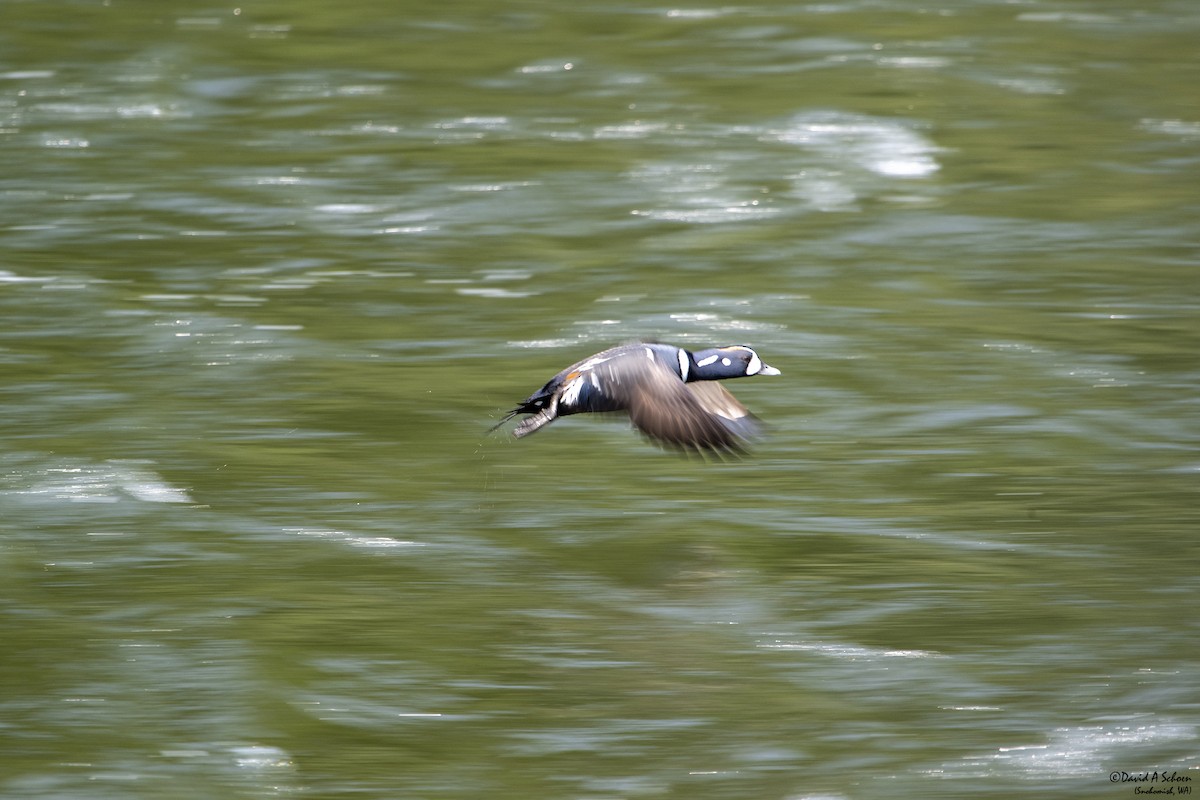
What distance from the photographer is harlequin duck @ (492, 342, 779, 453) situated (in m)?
8.55

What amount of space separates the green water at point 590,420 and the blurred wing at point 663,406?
92 cm

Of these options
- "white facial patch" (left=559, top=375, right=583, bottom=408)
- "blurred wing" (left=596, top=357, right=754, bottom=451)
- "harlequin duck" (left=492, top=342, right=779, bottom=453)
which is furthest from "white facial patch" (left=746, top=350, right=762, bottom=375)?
"white facial patch" (left=559, top=375, right=583, bottom=408)

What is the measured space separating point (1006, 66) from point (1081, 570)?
1117 cm

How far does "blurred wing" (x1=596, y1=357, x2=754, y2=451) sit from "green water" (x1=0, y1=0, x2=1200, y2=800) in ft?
3.02

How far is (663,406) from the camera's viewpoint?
8.62m

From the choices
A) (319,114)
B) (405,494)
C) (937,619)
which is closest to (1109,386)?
(937,619)

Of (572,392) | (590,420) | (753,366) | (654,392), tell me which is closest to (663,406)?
(654,392)

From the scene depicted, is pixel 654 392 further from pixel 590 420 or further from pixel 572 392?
pixel 590 420

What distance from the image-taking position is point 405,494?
10469 millimetres

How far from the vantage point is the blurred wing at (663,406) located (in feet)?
28.0

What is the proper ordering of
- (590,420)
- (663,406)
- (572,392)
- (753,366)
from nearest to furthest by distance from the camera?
(663,406), (572,392), (753,366), (590,420)

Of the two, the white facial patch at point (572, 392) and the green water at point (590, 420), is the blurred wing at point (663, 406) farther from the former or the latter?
the green water at point (590, 420)

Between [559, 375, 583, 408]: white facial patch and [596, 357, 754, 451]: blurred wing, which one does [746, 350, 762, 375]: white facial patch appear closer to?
[596, 357, 754, 451]: blurred wing

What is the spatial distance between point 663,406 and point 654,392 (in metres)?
0.12
